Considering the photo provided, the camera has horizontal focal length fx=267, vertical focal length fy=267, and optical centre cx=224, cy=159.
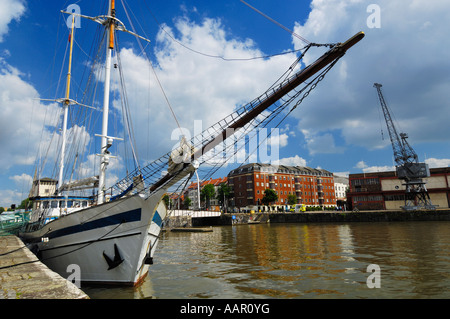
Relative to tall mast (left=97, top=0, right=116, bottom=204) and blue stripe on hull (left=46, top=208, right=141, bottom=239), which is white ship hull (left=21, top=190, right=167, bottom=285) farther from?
tall mast (left=97, top=0, right=116, bottom=204)

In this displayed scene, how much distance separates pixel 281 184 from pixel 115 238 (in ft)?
333

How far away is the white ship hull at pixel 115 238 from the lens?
10.4 m

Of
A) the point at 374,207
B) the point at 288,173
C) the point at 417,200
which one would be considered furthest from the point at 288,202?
the point at 417,200

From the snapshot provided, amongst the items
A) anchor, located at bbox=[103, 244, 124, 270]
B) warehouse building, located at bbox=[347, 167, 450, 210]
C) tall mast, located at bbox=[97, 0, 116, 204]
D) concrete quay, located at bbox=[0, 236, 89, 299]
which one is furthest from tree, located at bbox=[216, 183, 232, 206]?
concrete quay, located at bbox=[0, 236, 89, 299]

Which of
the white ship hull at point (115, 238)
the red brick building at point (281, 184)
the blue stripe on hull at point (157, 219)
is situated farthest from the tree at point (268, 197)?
the white ship hull at point (115, 238)

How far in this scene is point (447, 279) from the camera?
10.3 metres

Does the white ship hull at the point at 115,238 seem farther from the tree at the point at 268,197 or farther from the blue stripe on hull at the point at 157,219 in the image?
the tree at the point at 268,197

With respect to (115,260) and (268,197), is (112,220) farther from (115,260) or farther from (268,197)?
(268,197)

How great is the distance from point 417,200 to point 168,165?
268 feet

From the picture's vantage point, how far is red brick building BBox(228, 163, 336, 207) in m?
101
